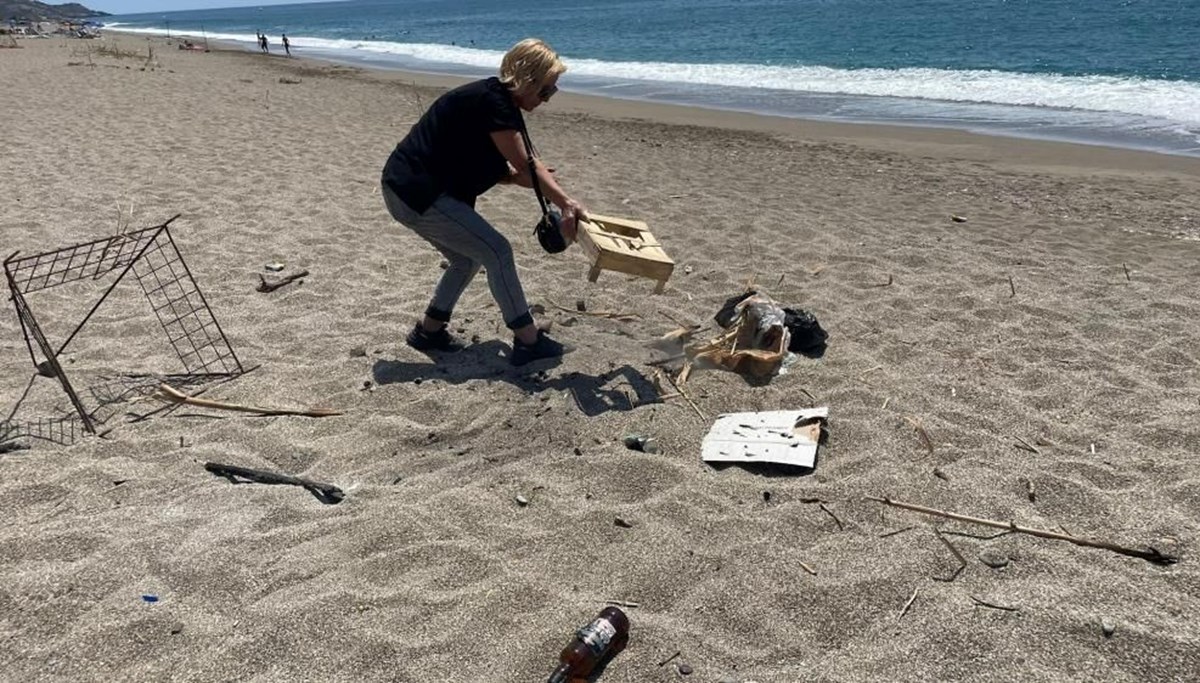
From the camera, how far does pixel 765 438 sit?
11.8ft

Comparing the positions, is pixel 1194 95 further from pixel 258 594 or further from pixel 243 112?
pixel 258 594

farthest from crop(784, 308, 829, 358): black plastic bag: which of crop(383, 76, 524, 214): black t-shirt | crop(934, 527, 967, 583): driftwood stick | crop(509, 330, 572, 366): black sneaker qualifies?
crop(383, 76, 524, 214): black t-shirt

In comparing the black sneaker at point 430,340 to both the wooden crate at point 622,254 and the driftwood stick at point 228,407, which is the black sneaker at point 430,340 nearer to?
the driftwood stick at point 228,407

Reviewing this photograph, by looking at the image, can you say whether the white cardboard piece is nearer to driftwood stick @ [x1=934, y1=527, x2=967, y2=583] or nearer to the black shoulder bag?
driftwood stick @ [x1=934, y1=527, x2=967, y2=583]

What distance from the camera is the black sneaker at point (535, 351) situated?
4.37 m

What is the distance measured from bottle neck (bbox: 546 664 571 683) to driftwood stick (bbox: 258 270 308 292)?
3953 mm

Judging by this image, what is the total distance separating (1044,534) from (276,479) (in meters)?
3.00

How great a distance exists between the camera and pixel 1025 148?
11711mm

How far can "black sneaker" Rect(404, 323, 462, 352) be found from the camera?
4582mm

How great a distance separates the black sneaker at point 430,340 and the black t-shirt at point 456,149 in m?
0.87

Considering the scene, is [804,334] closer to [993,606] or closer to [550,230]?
[550,230]

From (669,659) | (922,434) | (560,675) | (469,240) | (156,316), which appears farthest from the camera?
(156,316)

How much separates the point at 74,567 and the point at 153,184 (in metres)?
6.32

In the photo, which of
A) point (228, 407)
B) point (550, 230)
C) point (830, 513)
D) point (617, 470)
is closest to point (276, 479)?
point (228, 407)
